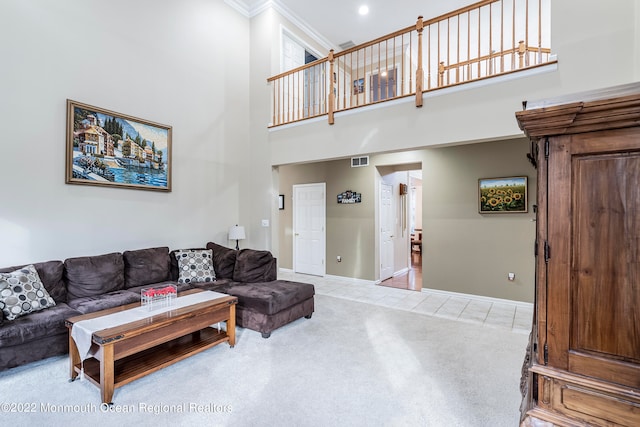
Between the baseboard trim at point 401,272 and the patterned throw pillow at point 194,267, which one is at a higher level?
the patterned throw pillow at point 194,267

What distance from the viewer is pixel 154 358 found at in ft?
8.45

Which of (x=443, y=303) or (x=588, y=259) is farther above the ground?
(x=588, y=259)

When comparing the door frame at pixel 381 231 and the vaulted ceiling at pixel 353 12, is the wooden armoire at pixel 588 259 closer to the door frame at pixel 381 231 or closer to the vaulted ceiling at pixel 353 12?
the door frame at pixel 381 231

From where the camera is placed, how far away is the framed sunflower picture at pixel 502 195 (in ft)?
14.6

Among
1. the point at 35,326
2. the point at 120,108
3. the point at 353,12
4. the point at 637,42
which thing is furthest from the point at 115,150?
the point at 637,42

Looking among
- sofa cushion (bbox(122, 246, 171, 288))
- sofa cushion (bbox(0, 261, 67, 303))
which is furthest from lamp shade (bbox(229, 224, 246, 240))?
sofa cushion (bbox(0, 261, 67, 303))

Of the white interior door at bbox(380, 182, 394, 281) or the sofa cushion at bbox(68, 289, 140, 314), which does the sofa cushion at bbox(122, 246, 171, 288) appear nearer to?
the sofa cushion at bbox(68, 289, 140, 314)

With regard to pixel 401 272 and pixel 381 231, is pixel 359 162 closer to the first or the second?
pixel 381 231

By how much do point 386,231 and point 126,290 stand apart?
4418 mm

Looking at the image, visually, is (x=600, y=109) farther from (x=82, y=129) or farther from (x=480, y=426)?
(x=82, y=129)

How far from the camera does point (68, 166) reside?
3.46 meters

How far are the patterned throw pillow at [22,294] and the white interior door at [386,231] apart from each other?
4848 mm

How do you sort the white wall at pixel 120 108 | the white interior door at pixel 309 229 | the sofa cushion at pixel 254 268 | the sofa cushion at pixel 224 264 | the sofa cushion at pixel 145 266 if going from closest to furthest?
the white wall at pixel 120 108 → the sofa cushion at pixel 145 266 → the sofa cushion at pixel 254 268 → the sofa cushion at pixel 224 264 → the white interior door at pixel 309 229

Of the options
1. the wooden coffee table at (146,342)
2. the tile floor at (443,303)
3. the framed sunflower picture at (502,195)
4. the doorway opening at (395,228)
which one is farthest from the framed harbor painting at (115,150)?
the framed sunflower picture at (502,195)
